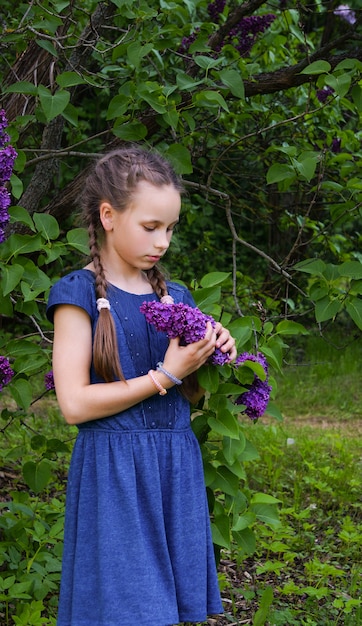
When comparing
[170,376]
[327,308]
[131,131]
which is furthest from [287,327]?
[131,131]

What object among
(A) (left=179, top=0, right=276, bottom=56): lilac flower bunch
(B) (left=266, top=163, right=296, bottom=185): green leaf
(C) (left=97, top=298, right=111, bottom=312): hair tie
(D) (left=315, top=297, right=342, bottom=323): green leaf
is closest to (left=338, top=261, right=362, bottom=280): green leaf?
(D) (left=315, top=297, right=342, bottom=323): green leaf

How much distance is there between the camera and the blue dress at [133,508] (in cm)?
184

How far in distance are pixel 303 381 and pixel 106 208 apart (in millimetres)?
4992

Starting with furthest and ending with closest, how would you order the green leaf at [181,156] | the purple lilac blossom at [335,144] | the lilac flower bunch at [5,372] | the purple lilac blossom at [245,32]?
1. the purple lilac blossom at [335,144]
2. the purple lilac blossom at [245,32]
3. the green leaf at [181,156]
4. the lilac flower bunch at [5,372]

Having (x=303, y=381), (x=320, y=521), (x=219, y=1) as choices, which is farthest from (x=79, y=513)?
(x=303, y=381)

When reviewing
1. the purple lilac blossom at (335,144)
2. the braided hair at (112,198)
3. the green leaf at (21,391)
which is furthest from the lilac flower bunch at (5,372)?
the purple lilac blossom at (335,144)

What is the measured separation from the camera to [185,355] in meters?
1.83

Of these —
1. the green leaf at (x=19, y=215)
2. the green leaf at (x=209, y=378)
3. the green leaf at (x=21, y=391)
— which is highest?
the green leaf at (x=19, y=215)

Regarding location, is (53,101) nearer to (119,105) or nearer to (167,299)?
(119,105)

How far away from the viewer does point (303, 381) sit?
6770mm

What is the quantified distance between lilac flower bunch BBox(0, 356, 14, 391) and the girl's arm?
0.38m

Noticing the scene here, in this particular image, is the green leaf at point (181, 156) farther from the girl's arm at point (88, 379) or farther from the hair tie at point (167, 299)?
the girl's arm at point (88, 379)

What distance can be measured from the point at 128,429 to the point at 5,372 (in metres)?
0.47

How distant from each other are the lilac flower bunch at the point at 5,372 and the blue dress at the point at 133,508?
285 millimetres
